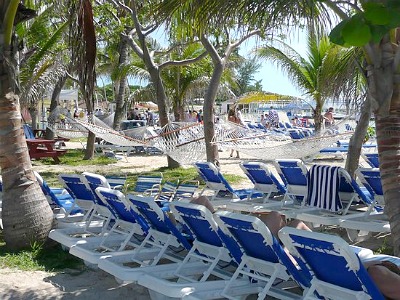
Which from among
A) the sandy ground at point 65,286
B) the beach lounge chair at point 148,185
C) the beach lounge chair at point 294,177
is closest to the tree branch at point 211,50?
the beach lounge chair at point 148,185

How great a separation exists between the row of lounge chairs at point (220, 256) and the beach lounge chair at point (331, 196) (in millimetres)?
2064

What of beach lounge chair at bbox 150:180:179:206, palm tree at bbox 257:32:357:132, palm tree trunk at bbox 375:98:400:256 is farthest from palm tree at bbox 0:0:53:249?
palm tree at bbox 257:32:357:132

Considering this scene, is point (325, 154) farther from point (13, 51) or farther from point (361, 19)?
point (361, 19)

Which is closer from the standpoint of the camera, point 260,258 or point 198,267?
point 260,258

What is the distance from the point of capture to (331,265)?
3795 millimetres

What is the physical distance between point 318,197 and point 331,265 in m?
3.74

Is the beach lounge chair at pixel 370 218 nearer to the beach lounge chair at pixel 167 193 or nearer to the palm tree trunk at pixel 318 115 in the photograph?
the beach lounge chair at pixel 167 193

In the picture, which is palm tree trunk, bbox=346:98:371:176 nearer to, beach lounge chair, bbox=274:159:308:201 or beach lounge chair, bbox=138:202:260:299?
beach lounge chair, bbox=274:159:308:201

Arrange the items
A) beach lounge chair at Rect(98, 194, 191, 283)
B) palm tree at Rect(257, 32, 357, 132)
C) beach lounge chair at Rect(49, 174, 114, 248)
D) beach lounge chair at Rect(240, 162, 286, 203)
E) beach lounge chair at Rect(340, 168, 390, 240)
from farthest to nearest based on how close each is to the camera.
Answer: palm tree at Rect(257, 32, 357, 132) → beach lounge chair at Rect(240, 162, 286, 203) → beach lounge chair at Rect(340, 168, 390, 240) → beach lounge chair at Rect(49, 174, 114, 248) → beach lounge chair at Rect(98, 194, 191, 283)

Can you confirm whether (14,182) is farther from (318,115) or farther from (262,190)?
(318,115)

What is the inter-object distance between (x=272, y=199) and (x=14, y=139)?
11.6 ft

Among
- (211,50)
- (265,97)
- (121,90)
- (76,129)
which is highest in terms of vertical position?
(211,50)

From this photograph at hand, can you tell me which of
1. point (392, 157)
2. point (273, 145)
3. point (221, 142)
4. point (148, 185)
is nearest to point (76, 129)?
point (273, 145)

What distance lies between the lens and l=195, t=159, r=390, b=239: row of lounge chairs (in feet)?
23.0
